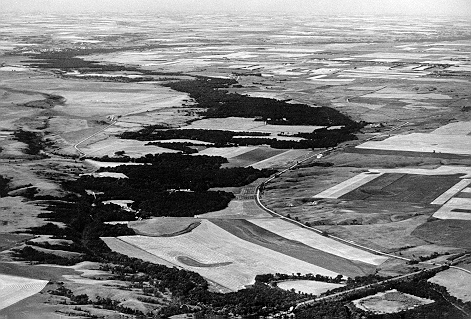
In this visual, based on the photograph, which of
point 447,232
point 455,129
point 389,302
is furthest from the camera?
point 455,129

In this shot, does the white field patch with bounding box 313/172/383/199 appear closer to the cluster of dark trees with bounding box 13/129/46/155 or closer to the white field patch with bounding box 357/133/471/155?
the white field patch with bounding box 357/133/471/155

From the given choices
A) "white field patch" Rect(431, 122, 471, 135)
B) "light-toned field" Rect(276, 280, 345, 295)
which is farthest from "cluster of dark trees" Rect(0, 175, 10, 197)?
"white field patch" Rect(431, 122, 471, 135)

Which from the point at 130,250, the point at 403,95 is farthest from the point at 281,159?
the point at 403,95

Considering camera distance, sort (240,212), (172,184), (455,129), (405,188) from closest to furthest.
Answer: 1. (240,212)
2. (405,188)
3. (172,184)
4. (455,129)

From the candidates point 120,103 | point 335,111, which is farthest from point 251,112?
point 120,103

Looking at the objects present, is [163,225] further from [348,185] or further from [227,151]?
[227,151]

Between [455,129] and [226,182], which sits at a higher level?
[226,182]

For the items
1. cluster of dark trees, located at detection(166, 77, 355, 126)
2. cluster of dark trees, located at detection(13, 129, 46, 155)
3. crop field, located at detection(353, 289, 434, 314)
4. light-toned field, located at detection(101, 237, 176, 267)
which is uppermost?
crop field, located at detection(353, 289, 434, 314)
